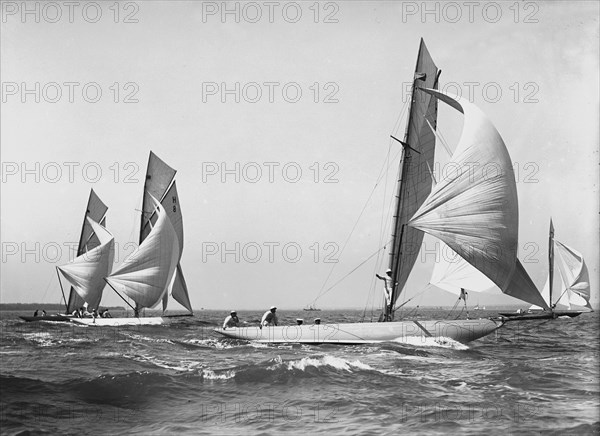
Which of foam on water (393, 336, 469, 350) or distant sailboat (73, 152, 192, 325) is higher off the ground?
distant sailboat (73, 152, 192, 325)

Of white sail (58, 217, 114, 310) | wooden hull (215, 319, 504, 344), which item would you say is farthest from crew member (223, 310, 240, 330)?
white sail (58, 217, 114, 310)

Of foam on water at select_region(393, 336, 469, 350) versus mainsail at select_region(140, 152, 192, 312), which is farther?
mainsail at select_region(140, 152, 192, 312)

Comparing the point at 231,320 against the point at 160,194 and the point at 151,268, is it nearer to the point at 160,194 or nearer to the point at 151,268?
the point at 151,268

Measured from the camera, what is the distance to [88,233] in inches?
2478

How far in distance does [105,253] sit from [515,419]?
48533mm

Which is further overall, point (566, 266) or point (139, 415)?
point (566, 266)

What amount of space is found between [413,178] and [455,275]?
5063mm

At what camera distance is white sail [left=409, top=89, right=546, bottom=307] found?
2406 cm

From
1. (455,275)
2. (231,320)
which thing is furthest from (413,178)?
(231,320)

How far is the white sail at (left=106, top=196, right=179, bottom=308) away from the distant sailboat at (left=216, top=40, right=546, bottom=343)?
20062mm

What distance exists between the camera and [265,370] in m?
18.5

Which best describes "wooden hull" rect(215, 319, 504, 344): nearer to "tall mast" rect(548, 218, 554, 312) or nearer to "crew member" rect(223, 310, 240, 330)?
"crew member" rect(223, 310, 240, 330)

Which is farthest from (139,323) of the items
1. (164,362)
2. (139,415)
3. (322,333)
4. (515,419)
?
(515,419)

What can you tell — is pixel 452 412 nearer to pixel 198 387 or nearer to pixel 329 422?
pixel 329 422
